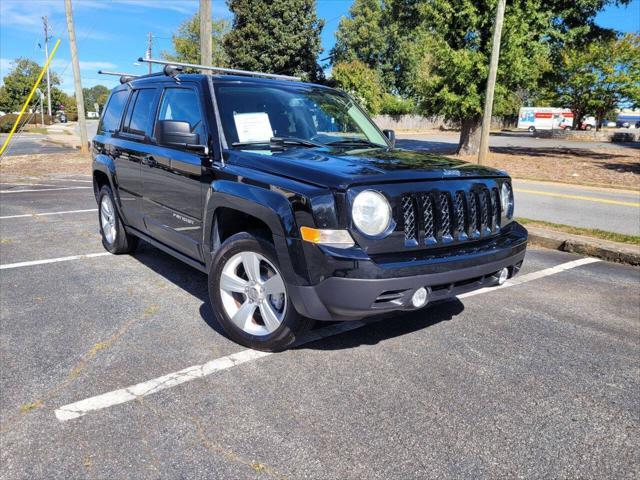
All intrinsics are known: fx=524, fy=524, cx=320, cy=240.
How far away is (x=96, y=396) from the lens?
2965 millimetres

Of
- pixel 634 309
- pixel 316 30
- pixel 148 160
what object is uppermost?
pixel 316 30

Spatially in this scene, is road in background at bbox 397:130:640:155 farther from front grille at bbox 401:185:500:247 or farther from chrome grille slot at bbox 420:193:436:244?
chrome grille slot at bbox 420:193:436:244

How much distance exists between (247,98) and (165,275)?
2.15 meters

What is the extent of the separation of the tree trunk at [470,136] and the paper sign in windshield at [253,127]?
1913 cm

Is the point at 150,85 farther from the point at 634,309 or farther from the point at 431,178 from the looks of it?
the point at 634,309

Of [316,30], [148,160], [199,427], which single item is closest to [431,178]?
[199,427]

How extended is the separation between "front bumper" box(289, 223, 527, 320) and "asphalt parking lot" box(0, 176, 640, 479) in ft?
1.58

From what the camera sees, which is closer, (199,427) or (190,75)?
(199,427)

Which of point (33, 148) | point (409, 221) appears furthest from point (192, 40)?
point (409, 221)

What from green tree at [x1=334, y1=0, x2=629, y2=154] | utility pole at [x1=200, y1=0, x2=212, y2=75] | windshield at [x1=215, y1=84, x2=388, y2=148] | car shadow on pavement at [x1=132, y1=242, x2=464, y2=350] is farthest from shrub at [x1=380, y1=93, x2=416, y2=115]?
car shadow on pavement at [x1=132, y1=242, x2=464, y2=350]

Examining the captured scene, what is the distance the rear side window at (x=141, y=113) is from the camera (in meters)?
4.88

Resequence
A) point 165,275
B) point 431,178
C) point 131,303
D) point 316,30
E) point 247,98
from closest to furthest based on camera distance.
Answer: point 431,178, point 247,98, point 131,303, point 165,275, point 316,30

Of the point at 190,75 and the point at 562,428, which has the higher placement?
the point at 190,75

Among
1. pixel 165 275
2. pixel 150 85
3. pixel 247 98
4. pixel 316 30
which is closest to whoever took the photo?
pixel 247 98
